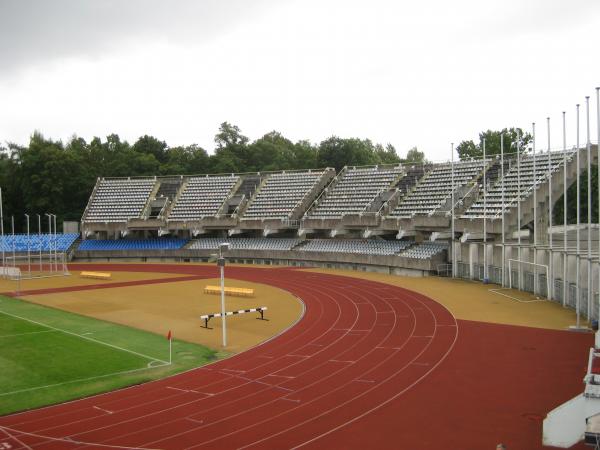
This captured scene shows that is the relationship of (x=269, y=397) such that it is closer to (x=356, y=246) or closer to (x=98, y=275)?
(x=98, y=275)

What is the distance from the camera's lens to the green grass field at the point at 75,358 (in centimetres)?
1845

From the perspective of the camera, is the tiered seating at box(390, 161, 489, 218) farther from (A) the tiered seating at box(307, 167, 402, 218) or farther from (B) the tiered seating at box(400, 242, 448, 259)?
(A) the tiered seating at box(307, 167, 402, 218)

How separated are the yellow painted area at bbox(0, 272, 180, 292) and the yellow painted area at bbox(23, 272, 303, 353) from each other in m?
5.27

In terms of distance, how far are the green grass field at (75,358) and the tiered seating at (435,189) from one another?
3236cm

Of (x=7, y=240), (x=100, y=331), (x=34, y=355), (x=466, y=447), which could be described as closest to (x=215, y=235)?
(x=7, y=240)

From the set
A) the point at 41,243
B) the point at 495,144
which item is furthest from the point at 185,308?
the point at 495,144

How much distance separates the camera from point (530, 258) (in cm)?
3544

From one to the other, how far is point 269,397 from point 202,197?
186 feet

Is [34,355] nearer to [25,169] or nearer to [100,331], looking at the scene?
[100,331]

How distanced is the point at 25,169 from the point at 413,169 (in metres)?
58.0

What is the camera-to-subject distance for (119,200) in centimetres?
7362

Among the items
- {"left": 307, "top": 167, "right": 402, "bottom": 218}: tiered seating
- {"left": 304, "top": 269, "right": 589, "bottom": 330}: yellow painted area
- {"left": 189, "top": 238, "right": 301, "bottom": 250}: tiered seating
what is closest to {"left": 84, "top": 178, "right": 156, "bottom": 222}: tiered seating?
{"left": 189, "top": 238, "right": 301, "bottom": 250}: tiered seating

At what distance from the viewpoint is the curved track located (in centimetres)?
1423

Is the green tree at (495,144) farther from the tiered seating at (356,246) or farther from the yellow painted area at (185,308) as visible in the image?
the yellow painted area at (185,308)
